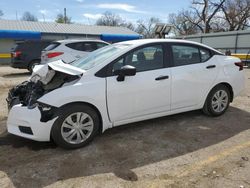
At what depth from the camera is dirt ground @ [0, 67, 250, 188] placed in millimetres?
3404

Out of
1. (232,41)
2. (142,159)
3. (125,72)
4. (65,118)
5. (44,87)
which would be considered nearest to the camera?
(142,159)

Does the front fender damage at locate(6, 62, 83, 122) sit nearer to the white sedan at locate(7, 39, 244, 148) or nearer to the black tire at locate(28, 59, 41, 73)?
the white sedan at locate(7, 39, 244, 148)

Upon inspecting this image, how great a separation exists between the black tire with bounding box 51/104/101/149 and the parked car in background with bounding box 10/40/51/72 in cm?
1044

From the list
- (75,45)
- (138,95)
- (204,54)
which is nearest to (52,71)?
(138,95)

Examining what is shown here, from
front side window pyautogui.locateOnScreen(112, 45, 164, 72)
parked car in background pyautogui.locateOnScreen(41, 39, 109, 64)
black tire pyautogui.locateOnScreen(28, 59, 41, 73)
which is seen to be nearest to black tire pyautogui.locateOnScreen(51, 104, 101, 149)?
front side window pyautogui.locateOnScreen(112, 45, 164, 72)

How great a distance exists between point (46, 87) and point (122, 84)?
1.20 meters

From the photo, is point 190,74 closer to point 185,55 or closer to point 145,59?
point 185,55

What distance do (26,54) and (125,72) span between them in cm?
1064

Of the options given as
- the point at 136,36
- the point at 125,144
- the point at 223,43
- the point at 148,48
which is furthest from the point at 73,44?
the point at 136,36

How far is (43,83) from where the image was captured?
15.1ft

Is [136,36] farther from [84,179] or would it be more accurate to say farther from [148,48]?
[84,179]

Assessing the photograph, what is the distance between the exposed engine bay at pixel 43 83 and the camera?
4293mm

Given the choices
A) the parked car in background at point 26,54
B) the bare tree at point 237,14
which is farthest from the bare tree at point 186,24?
the parked car in background at point 26,54

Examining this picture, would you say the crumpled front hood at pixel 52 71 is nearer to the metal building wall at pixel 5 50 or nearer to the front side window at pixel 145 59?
the front side window at pixel 145 59
